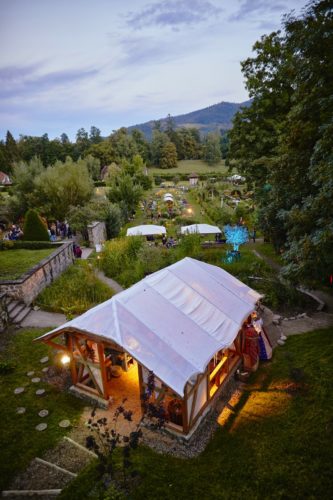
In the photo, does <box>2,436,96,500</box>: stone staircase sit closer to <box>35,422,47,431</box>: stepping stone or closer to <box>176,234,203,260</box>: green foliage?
<box>35,422,47,431</box>: stepping stone

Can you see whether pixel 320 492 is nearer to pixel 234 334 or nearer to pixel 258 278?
pixel 234 334

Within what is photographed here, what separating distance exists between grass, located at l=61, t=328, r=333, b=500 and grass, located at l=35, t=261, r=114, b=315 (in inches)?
289

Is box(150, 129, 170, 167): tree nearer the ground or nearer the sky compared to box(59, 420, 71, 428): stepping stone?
nearer the sky

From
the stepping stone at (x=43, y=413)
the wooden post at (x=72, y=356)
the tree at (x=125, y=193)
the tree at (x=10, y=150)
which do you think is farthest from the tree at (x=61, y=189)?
the tree at (x=10, y=150)

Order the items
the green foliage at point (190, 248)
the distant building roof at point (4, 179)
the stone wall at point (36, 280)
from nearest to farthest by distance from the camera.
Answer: the stone wall at point (36, 280) < the green foliage at point (190, 248) < the distant building roof at point (4, 179)

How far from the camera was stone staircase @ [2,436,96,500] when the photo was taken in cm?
537

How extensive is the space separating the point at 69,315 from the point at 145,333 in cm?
524

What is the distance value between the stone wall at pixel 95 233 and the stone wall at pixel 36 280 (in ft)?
15.5

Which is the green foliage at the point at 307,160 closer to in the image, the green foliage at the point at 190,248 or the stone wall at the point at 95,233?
the green foliage at the point at 190,248

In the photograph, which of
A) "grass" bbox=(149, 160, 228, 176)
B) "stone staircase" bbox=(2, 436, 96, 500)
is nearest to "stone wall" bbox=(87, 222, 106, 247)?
"stone staircase" bbox=(2, 436, 96, 500)

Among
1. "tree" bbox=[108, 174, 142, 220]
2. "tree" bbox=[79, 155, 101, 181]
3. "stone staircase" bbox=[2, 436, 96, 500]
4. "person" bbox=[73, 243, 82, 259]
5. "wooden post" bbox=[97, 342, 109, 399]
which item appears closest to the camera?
"stone staircase" bbox=[2, 436, 96, 500]

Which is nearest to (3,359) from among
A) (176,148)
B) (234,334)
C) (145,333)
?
(145,333)

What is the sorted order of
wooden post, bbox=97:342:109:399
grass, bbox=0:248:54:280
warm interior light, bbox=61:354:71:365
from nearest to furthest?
wooden post, bbox=97:342:109:399, warm interior light, bbox=61:354:71:365, grass, bbox=0:248:54:280

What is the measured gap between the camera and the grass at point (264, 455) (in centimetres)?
540
